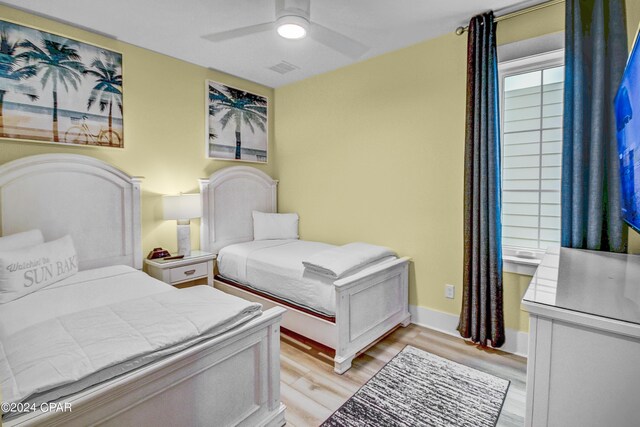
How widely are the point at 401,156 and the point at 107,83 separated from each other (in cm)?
264

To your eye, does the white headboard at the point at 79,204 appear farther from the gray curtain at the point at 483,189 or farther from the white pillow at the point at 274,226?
the gray curtain at the point at 483,189

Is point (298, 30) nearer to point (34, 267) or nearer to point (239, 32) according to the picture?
point (239, 32)

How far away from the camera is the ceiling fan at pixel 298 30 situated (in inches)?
81.8

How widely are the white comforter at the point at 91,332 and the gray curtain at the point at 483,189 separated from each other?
176 cm

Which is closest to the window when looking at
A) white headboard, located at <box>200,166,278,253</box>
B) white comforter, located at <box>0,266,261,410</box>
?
white comforter, located at <box>0,266,261,410</box>

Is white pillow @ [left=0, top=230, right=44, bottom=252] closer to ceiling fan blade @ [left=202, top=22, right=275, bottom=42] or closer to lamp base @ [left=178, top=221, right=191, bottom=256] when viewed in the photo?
lamp base @ [left=178, top=221, right=191, bottom=256]

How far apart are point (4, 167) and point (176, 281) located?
4.69 ft

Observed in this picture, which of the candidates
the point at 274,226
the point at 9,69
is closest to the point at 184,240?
the point at 274,226

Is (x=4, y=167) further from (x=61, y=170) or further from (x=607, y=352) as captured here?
(x=607, y=352)

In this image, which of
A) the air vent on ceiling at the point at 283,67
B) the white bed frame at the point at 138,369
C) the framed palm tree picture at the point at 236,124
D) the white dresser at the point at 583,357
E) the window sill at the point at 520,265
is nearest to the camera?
the white dresser at the point at 583,357

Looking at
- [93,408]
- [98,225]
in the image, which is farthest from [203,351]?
[98,225]

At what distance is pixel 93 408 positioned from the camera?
3.28 feet

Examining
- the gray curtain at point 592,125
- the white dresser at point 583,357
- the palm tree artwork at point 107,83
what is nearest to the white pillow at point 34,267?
the palm tree artwork at point 107,83

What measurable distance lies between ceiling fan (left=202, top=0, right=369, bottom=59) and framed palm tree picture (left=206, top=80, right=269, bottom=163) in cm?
81
